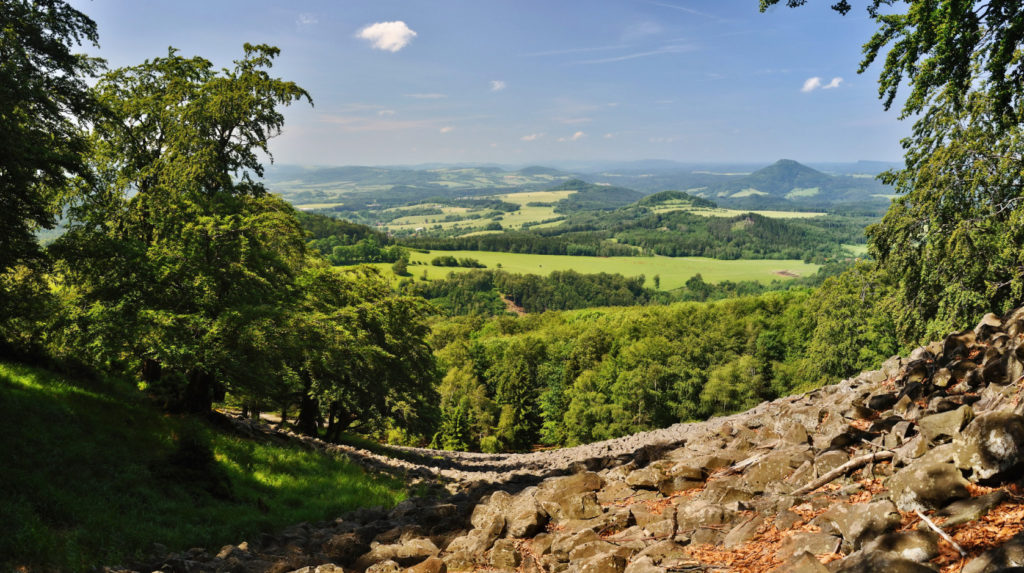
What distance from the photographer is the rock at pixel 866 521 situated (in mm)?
5336

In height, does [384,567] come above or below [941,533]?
below

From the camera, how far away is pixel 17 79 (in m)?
10.5

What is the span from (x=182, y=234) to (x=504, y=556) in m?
14.0

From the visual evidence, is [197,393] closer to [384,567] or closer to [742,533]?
[384,567]

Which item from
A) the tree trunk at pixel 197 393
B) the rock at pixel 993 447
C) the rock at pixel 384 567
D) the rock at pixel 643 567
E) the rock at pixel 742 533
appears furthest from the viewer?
the tree trunk at pixel 197 393

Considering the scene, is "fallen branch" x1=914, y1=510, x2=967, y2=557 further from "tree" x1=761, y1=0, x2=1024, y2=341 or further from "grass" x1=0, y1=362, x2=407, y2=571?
"grass" x1=0, y1=362, x2=407, y2=571

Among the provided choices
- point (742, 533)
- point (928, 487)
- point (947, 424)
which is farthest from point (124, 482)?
point (947, 424)

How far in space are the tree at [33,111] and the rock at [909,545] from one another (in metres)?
15.0

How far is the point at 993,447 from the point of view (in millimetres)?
5461

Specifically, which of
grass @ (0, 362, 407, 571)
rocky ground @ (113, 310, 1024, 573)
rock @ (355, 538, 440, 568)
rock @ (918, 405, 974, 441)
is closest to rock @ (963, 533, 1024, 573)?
rocky ground @ (113, 310, 1024, 573)

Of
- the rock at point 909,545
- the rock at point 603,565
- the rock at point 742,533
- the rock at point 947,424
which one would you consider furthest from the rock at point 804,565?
the rock at point 947,424

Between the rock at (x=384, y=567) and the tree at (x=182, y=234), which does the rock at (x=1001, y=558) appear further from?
the tree at (x=182, y=234)

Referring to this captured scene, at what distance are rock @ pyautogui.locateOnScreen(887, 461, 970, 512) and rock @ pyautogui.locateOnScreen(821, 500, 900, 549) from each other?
18 cm

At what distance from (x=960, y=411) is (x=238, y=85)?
74.2ft
